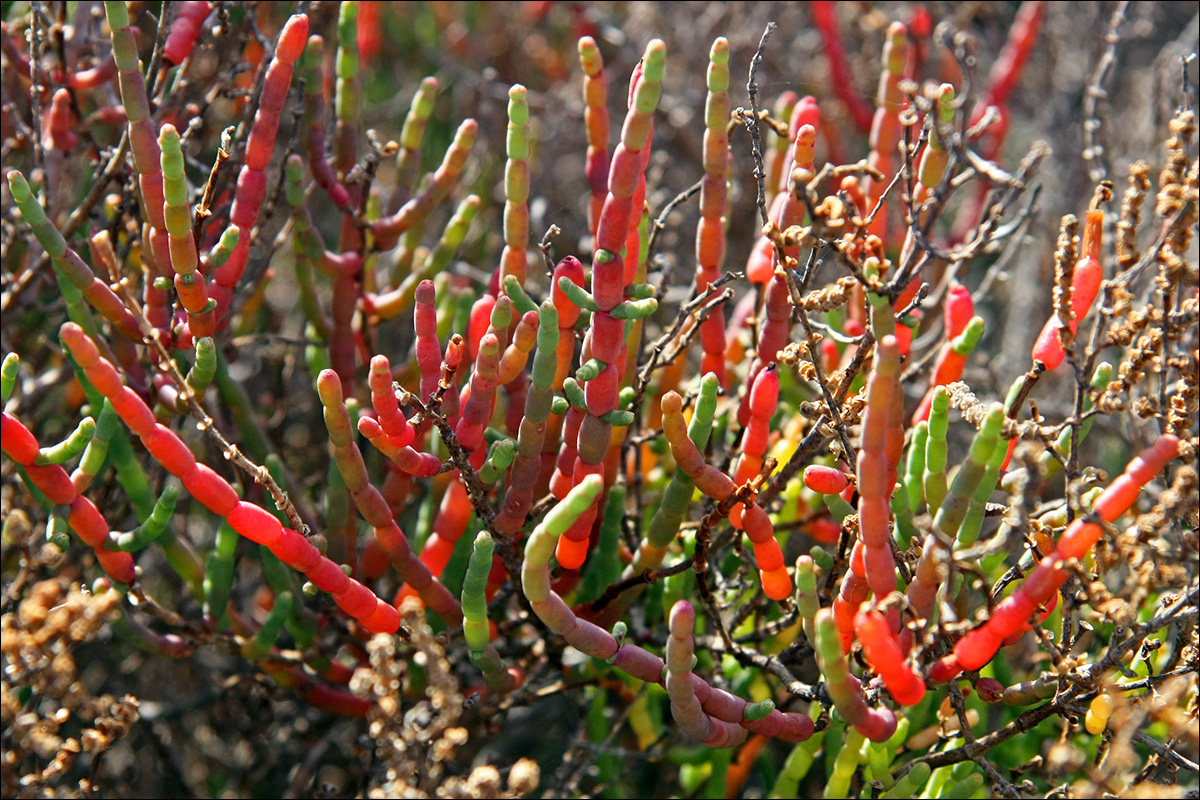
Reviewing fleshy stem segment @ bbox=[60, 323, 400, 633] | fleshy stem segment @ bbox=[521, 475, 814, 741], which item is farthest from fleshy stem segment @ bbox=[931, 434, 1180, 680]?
fleshy stem segment @ bbox=[60, 323, 400, 633]

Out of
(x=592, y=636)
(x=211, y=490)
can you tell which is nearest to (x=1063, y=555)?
(x=592, y=636)

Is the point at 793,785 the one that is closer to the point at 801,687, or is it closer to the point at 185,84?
the point at 801,687

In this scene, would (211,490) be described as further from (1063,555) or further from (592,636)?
(1063,555)

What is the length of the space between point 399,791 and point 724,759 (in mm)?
546

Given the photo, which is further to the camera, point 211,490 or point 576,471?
point 576,471

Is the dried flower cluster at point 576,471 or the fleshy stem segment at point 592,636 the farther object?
the dried flower cluster at point 576,471

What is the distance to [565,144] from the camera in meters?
2.76

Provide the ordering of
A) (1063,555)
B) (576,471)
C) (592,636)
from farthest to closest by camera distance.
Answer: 1. (576,471)
2. (592,636)
3. (1063,555)

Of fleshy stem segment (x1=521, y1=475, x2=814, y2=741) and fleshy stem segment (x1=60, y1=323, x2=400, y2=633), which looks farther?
fleshy stem segment (x1=60, y1=323, x2=400, y2=633)

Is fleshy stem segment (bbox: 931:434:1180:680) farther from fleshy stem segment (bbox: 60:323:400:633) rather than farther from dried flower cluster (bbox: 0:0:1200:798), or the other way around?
fleshy stem segment (bbox: 60:323:400:633)

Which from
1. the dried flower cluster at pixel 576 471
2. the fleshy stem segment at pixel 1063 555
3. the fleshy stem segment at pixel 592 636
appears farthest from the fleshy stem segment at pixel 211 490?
the fleshy stem segment at pixel 1063 555

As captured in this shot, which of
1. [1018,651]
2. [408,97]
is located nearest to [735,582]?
[1018,651]

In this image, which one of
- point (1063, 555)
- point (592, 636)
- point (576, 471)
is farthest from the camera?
point (576, 471)

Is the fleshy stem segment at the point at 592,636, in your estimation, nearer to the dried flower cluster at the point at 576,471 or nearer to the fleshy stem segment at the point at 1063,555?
the dried flower cluster at the point at 576,471
